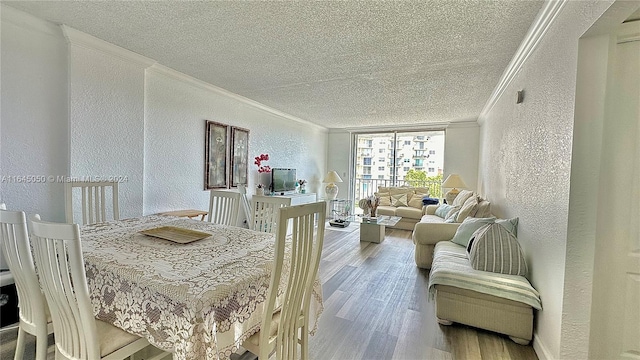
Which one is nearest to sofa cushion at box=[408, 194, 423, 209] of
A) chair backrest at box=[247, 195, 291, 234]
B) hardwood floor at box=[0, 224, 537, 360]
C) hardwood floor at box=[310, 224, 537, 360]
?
hardwood floor at box=[310, 224, 537, 360]

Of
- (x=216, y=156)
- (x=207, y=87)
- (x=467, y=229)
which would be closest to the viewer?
(x=467, y=229)

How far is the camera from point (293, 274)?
121 centimetres

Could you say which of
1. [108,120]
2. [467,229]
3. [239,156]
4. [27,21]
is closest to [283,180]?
[239,156]

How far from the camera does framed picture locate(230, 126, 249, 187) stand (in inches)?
172

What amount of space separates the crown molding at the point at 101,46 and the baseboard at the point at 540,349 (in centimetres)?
433

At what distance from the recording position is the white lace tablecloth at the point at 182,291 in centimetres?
98

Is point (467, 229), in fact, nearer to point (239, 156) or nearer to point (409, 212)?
point (409, 212)

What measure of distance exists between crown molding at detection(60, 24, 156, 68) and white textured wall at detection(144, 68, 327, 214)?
232mm

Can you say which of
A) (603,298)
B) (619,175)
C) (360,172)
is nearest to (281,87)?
(619,175)

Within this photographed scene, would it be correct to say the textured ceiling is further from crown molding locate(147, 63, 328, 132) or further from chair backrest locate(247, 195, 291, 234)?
chair backrest locate(247, 195, 291, 234)

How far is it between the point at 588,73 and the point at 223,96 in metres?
4.09

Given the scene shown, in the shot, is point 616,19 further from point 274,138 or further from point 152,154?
point 274,138

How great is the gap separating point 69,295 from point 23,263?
0.40 meters

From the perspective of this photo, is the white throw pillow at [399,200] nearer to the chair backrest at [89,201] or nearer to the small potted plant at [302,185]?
the small potted plant at [302,185]
